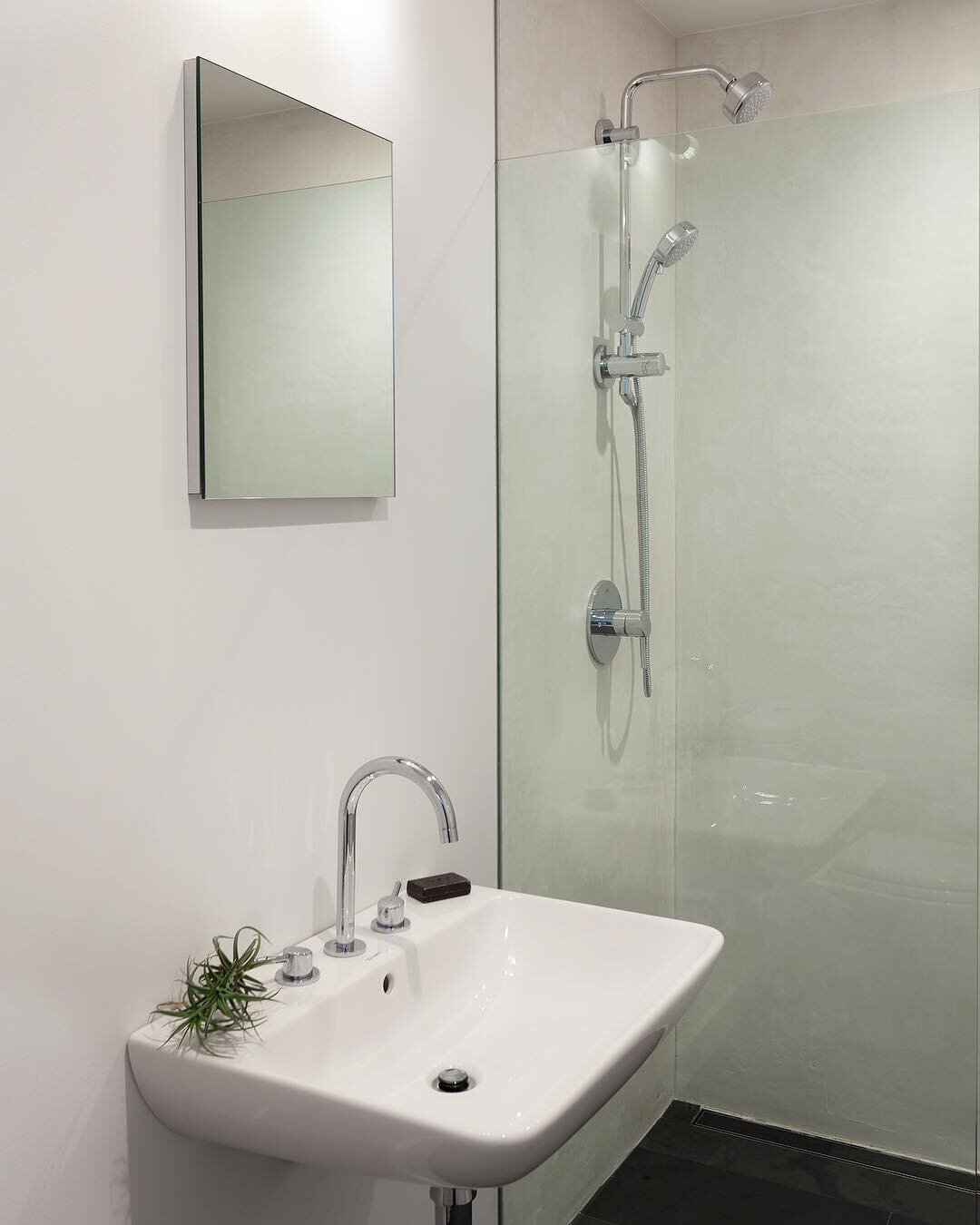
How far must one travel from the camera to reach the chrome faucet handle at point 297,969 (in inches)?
57.8

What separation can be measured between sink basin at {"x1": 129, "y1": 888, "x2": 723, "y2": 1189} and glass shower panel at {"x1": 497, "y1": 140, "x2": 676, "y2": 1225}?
0.28 meters

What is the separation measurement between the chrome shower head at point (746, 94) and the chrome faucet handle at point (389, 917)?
4.64ft

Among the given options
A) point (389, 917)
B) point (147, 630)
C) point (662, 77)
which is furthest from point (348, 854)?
point (662, 77)

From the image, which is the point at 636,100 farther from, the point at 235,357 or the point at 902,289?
the point at 235,357

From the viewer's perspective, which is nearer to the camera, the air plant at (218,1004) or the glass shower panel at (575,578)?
the air plant at (218,1004)

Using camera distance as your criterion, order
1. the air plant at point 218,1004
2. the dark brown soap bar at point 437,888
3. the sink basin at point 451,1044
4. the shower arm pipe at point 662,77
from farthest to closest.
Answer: the shower arm pipe at point 662,77 < the dark brown soap bar at point 437,888 < the air plant at point 218,1004 < the sink basin at point 451,1044

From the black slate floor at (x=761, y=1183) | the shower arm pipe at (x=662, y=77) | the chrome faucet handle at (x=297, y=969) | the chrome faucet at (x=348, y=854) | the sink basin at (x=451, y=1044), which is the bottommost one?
the black slate floor at (x=761, y=1183)

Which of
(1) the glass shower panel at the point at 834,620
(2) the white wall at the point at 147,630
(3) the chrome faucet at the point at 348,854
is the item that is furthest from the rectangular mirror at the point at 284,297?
→ (1) the glass shower panel at the point at 834,620

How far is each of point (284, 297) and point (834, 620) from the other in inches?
38.3

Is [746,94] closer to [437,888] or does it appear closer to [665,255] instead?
[665,255]

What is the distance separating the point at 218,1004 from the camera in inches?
51.9

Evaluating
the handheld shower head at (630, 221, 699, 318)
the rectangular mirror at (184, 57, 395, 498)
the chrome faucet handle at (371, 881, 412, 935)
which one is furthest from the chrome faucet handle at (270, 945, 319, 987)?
the handheld shower head at (630, 221, 699, 318)

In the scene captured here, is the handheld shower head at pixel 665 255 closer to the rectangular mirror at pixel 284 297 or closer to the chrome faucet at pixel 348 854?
the rectangular mirror at pixel 284 297

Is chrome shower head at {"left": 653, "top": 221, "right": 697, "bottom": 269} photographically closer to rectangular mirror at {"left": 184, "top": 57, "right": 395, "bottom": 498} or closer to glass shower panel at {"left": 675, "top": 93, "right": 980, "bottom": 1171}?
glass shower panel at {"left": 675, "top": 93, "right": 980, "bottom": 1171}
